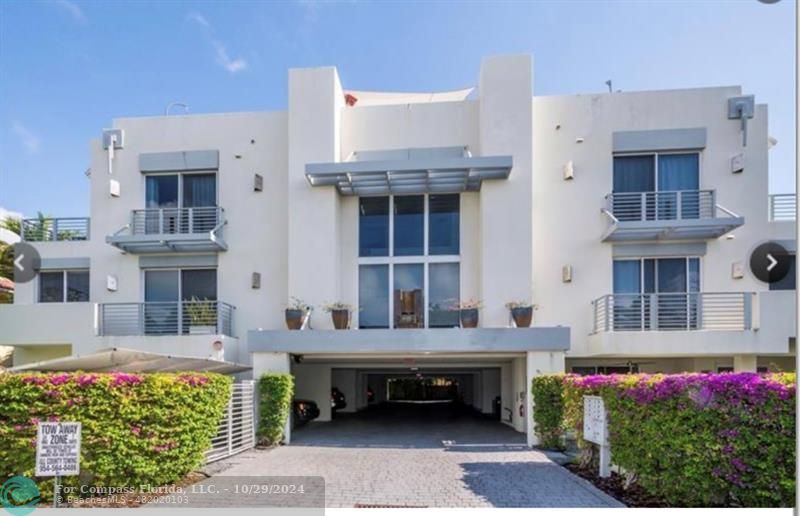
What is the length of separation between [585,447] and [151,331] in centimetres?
1107

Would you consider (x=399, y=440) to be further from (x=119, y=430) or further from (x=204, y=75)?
(x=204, y=75)

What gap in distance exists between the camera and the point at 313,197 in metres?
13.0

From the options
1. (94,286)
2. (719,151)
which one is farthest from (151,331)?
(719,151)

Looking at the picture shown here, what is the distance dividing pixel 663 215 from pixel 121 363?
12633 millimetres

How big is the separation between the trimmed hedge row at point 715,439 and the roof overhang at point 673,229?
6.74 m

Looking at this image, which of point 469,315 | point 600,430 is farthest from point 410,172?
point 600,430

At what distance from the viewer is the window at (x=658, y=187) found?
12547 millimetres

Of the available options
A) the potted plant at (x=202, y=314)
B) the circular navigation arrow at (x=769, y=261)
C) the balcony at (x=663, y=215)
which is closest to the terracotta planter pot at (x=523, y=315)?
the balcony at (x=663, y=215)

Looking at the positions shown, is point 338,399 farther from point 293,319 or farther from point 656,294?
point 656,294

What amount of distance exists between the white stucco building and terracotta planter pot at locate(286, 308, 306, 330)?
50cm

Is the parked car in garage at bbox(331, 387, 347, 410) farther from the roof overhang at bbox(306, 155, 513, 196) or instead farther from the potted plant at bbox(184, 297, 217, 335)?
the roof overhang at bbox(306, 155, 513, 196)

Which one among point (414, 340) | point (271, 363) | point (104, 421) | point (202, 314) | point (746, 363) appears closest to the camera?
point (104, 421)

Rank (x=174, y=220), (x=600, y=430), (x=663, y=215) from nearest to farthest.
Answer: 1. (x=600, y=430)
2. (x=663, y=215)
3. (x=174, y=220)

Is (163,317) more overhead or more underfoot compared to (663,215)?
more underfoot
